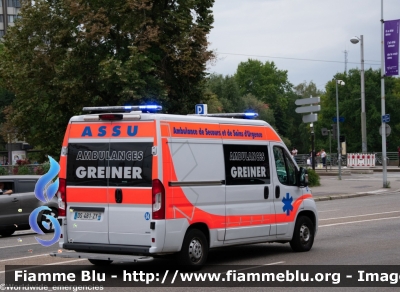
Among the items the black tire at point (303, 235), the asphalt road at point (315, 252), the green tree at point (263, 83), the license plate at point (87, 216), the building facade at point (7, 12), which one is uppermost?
the building facade at point (7, 12)

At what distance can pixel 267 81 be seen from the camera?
5226 inches

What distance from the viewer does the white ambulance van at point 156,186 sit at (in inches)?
429

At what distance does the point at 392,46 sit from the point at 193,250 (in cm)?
2669

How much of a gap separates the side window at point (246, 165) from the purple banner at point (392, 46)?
2419 centimetres

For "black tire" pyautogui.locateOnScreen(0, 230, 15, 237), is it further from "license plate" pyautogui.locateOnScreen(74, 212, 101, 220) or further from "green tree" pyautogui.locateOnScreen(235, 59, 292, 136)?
"green tree" pyautogui.locateOnScreen(235, 59, 292, 136)

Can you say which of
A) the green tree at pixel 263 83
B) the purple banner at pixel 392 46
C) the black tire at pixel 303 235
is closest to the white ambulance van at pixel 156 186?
the black tire at pixel 303 235

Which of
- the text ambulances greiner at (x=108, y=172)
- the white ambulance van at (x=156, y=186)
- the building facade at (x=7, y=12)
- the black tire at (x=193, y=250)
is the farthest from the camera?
the building facade at (x=7, y=12)

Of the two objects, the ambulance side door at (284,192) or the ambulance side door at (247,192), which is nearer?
the ambulance side door at (247,192)

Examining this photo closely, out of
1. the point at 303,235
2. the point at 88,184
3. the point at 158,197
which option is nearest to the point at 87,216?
the point at 88,184

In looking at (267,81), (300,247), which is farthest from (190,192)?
(267,81)

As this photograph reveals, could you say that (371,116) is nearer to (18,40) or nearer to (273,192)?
(18,40)

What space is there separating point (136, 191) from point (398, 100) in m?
95.2

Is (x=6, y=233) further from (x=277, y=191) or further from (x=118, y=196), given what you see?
(x=118, y=196)

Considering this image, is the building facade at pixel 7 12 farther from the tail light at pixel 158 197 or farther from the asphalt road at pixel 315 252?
the tail light at pixel 158 197
